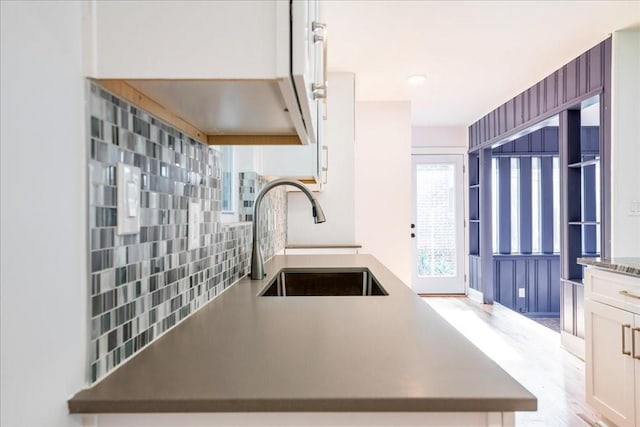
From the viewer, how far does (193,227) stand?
108 centimetres

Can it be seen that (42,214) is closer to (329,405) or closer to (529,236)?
(329,405)

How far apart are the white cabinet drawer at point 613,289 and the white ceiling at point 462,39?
1579mm

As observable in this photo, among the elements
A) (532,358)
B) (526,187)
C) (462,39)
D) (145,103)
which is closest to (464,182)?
(526,187)

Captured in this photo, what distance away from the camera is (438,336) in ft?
2.87

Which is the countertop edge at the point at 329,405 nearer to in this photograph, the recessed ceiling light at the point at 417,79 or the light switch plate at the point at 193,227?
the light switch plate at the point at 193,227

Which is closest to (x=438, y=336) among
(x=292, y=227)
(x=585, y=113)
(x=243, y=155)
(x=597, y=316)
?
(x=243, y=155)

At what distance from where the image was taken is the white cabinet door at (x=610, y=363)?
6.87ft

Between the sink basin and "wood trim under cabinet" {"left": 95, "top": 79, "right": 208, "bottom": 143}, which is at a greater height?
"wood trim under cabinet" {"left": 95, "top": 79, "right": 208, "bottom": 143}

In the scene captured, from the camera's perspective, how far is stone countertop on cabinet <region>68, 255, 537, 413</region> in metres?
0.59

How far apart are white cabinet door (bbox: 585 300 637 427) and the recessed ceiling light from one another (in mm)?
2367

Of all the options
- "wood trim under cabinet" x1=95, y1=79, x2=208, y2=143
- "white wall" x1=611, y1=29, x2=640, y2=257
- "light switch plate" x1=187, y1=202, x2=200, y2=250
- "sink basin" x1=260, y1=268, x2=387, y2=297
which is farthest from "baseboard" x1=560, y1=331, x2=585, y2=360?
"wood trim under cabinet" x1=95, y1=79, x2=208, y2=143

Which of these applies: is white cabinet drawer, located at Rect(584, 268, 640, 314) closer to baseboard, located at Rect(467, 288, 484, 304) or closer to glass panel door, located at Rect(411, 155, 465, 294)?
Answer: baseboard, located at Rect(467, 288, 484, 304)

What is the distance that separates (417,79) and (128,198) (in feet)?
12.3

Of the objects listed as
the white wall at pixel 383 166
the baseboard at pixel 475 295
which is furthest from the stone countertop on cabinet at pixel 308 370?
the baseboard at pixel 475 295
